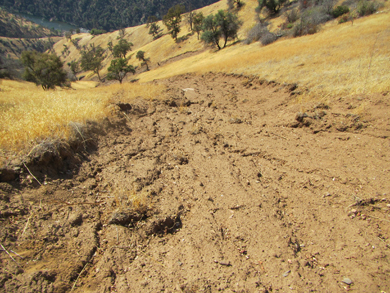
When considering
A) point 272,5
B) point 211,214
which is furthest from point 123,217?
point 272,5

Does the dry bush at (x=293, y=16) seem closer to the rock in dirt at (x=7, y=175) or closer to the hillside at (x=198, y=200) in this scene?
the hillside at (x=198, y=200)

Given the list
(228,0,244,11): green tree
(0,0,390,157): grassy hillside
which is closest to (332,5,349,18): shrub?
(0,0,390,157): grassy hillside

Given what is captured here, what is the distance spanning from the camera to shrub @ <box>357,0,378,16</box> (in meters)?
23.8

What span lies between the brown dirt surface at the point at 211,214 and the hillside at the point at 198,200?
0.8 inches

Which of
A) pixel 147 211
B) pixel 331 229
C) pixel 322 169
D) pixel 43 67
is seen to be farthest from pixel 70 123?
pixel 43 67

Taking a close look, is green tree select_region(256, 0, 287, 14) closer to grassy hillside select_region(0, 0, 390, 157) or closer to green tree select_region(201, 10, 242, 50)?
green tree select_region(201, 10, 242, 50)

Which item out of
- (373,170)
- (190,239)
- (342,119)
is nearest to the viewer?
(190,239)

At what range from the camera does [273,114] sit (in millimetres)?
8148

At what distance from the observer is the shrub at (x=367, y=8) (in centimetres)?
2379

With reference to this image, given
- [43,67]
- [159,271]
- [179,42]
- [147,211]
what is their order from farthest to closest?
[179,42] → [43,67] → [147,211] → [159,271]

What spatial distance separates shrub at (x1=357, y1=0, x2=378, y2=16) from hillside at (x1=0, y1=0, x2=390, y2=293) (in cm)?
2667

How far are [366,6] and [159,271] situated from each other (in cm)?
3721

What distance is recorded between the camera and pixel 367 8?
23.9 m

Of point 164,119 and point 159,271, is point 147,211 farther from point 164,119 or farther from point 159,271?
point 164,119
